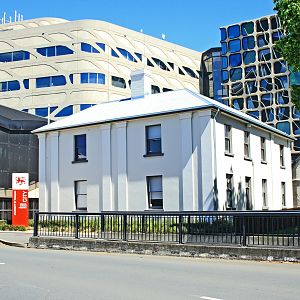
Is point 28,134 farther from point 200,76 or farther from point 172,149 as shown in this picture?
point 200,76

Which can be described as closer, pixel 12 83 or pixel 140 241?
pixel 140 241

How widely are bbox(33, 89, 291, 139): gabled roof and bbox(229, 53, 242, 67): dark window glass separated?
65708 mm

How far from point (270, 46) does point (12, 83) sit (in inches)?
1782

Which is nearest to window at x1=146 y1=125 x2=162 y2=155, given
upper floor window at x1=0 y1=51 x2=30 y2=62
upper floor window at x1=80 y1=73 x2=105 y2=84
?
upper floor window at x1=80 y1=73 x2=105 y2=84

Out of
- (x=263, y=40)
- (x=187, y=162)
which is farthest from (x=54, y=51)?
(x=187, y=162)

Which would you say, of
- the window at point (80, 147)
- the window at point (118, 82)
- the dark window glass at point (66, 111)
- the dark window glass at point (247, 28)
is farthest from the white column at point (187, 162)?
the dark window glass at point (247, 28)

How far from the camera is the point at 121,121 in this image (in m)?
28.5

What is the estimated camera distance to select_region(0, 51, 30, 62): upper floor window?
91.1 m

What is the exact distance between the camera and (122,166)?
92.7ft

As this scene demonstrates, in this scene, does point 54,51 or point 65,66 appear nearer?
point 65,66

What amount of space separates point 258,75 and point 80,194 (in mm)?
69824

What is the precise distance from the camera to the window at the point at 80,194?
1168 inches

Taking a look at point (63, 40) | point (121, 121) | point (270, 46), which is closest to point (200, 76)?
point (270, 46)

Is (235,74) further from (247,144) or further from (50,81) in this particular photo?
(247,144)
